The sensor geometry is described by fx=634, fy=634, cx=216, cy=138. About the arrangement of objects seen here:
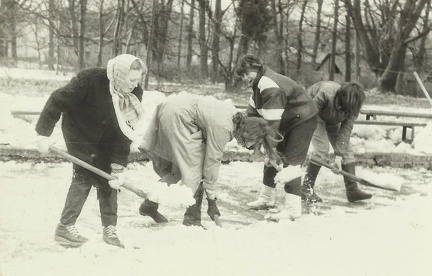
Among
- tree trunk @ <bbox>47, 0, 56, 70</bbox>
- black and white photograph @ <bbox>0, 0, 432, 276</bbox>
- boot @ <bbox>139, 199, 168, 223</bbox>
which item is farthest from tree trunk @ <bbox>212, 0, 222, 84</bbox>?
boot @ <bbox>139, 199, 168, 223</bbox>

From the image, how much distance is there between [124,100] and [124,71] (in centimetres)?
22

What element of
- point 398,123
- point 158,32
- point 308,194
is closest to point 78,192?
point 308,194

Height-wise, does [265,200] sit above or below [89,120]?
below

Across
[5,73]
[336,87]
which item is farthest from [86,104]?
[336,87]

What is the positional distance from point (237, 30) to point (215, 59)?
182 centimetres

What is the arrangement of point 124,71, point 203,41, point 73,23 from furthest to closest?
point 203,41 → point 73,23 → point 124,71

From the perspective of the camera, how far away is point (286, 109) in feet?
16.0

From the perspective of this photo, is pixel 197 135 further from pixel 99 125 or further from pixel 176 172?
pixel 99 125

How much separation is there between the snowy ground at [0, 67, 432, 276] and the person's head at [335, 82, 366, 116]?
2.75 ft

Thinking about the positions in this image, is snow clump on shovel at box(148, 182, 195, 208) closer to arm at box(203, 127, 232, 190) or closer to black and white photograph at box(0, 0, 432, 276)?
black and white photograph at box(0, 0, 432, 276)

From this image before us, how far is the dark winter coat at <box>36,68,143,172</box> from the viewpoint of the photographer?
342 cm

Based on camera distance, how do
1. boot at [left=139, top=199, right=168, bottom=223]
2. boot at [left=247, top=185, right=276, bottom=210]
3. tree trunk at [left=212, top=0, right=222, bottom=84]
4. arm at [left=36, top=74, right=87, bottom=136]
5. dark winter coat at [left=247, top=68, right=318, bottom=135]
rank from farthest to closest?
tree trunk at [left=212, top=0, right=222, bottom=84] → boot at [left=247, top=185, right=276, bottom=210] → dark winter coat at [left=247, top=68, right=318, bottom=135] → boot at [left=139, top=199, right=168, bottom=223] → arm at [left=36, top=74, right=87, bottom=136]

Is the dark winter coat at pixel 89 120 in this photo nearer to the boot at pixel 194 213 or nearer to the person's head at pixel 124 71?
the person's head at pixel 124 71

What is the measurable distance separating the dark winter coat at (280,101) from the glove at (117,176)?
1302mm
